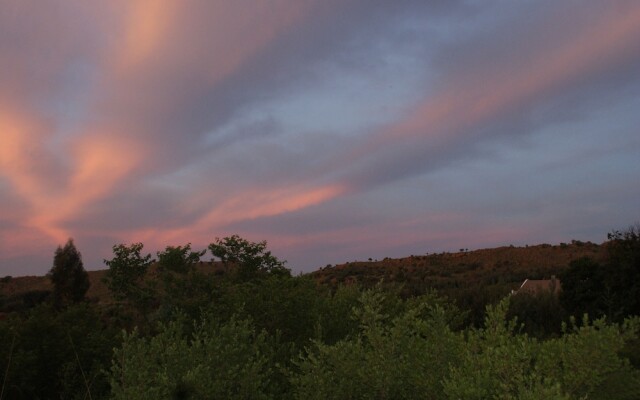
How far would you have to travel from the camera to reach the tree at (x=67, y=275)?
117ft

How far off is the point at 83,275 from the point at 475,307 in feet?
85.4

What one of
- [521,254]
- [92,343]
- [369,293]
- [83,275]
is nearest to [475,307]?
[92,343]

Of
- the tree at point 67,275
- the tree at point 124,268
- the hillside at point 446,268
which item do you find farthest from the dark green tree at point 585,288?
the tree at point 67,275

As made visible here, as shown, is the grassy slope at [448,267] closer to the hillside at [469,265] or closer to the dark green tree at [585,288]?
the hillside at [469,265]

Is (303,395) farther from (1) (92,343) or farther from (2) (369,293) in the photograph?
(1) (92,343)

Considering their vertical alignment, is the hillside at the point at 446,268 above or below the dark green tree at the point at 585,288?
above

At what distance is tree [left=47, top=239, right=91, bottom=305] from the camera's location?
35531 millimetres

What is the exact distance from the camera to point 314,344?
6.05m

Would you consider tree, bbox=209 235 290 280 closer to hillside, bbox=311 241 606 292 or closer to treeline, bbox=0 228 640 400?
treeline, bbox=0 228 640 400

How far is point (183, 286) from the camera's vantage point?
37.5 feet

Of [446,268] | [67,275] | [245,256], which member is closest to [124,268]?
[245,256]

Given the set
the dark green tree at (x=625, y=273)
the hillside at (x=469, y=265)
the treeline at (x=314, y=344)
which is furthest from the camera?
the hillside at (x=469, y=265)

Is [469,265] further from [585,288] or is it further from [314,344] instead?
[314,344]

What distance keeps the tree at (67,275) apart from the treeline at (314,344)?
66.8 feet
